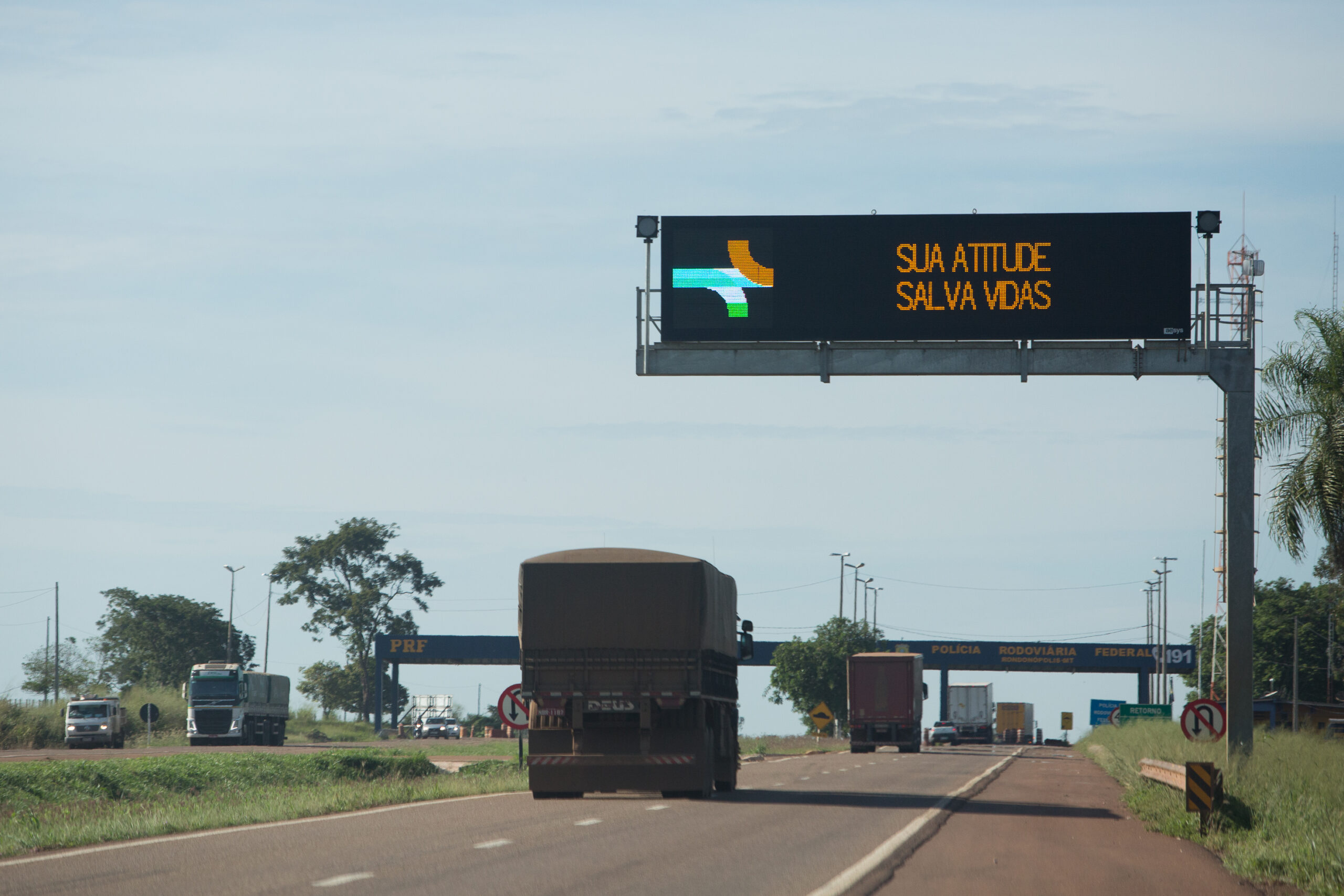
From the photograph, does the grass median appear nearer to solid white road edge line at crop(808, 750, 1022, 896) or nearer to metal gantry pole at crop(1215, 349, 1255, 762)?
solid white road edge line at crop(808, 750, 1022, 896)

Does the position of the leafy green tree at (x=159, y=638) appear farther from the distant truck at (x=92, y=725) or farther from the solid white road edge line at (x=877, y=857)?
the solid white road edge line at (x=877, y=857)

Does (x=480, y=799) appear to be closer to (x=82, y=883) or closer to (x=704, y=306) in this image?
(x=704, y=306)

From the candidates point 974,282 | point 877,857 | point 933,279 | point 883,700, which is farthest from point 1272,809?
point 883,700

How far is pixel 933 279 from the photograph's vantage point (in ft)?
81.8

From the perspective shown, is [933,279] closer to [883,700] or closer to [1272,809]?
[1272,809]

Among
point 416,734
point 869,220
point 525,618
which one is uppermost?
point 869,220

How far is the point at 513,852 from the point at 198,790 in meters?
18.6

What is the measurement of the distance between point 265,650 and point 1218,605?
59768 millimetres

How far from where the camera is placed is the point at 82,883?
12352 millimetres

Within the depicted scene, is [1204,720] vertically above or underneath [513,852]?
above

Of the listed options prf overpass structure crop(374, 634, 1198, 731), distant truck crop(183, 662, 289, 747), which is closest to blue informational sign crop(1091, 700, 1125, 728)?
prf overpass structure crop(374, 634, 1198, 731)

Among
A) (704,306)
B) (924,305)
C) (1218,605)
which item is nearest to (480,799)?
(704,306)

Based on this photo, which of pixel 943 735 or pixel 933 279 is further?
pixel 943 735

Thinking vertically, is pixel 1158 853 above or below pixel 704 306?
below
